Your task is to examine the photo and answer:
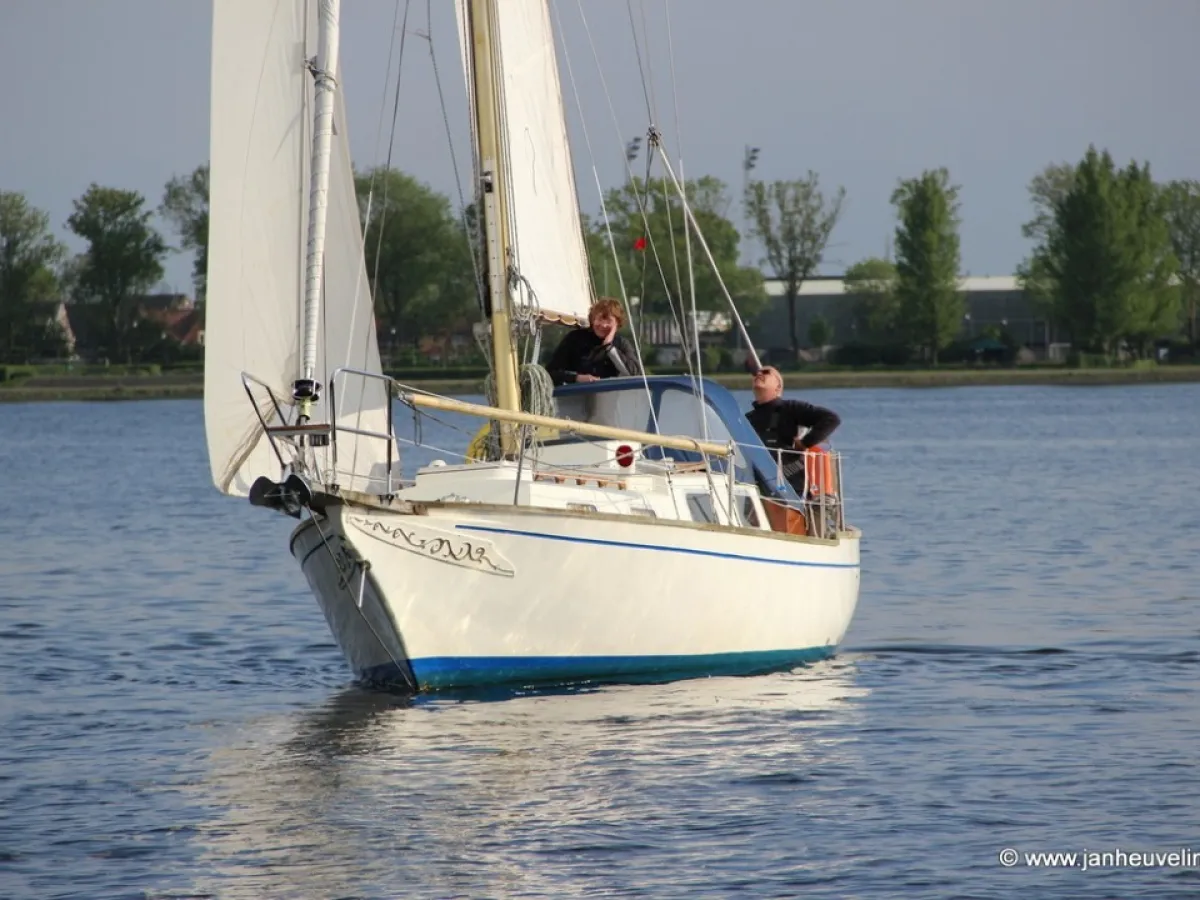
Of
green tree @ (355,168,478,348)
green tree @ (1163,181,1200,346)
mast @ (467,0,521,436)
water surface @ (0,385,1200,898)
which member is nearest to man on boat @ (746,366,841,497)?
water surface @ (0,385,1200,898)

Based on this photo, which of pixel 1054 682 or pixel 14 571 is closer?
pixel 1054 682

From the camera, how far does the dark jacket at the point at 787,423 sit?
20.1 meters

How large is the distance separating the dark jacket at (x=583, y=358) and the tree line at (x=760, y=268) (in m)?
95.6

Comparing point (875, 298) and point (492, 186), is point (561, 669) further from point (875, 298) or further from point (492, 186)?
point (875, 298)

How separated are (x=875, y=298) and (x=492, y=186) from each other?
433ft

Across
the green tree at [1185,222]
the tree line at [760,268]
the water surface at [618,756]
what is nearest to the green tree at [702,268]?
the tree line at [760,268]

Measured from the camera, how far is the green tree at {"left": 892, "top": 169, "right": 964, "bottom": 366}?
133 meters

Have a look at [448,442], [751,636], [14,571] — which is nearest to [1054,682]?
[751,636]

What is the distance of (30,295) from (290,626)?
12117 centimetres

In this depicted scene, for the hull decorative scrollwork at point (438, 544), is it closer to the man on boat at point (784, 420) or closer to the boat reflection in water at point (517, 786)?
the boat reflection in water at point (517, 786)

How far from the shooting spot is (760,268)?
14900 centimetres

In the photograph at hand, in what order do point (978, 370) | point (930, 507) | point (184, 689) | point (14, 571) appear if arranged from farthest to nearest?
1. point (978, 370)
2. point (930, 507)
3. point (14, 571)
4. point (184, 689)

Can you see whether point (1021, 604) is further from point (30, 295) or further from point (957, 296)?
point (30, 295)

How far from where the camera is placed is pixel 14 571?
3183 cm
